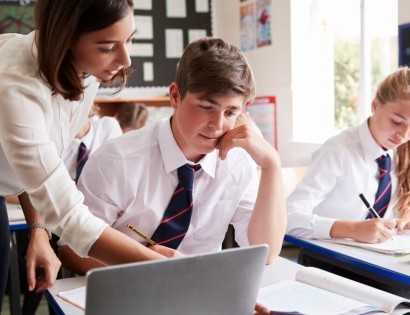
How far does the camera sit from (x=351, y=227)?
173cm

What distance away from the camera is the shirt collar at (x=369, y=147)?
2.01 metres

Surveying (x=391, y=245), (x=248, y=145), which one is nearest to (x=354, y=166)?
(x=391, y=245)

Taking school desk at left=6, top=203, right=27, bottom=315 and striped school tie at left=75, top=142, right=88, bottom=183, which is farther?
striped school tie at left=75, top=142, right=88, bottom=183

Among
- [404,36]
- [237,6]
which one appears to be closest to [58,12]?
[404,36]

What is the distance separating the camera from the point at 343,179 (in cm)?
201

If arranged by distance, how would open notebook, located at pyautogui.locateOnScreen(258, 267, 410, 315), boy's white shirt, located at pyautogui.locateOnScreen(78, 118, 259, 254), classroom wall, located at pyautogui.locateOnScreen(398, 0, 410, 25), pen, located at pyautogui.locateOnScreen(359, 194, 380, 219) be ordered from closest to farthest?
open notebook, located at pyautogui.locateOnScreen(258, 267, 410, 315), boy's white shirt, located at pyautogui.locateOnScreen(78, 118, 259, 254), pen, located at pyautogui.locateOnScreen(359, 194, 380, 219), classroom wall, located at pyautogui.locateOnScreen(398, 0, 410, 25)

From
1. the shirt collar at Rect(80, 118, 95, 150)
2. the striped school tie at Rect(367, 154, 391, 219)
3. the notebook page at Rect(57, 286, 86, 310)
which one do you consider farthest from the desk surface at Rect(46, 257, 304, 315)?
the shirt collar at Rect(80, 118, 95, 150)

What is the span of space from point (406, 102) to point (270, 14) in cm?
272

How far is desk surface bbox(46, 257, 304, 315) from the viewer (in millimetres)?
1138

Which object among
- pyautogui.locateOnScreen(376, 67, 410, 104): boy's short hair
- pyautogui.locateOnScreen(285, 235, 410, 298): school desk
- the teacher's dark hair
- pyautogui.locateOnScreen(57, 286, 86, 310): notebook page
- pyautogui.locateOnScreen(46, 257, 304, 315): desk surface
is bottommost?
pyautogui.locateOnScreen(285, 235, 410, 298): school desk

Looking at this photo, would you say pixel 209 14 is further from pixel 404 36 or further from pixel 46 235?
pixel 46 235

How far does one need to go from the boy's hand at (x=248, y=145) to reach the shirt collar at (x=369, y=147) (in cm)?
68

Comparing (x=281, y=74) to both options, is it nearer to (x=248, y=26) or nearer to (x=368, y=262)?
(x=248, y=26)

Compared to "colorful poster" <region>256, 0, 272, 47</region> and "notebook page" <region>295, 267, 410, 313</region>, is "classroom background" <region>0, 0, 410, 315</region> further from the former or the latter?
"notebook page" <region>295, 267, 410, 313</region>
